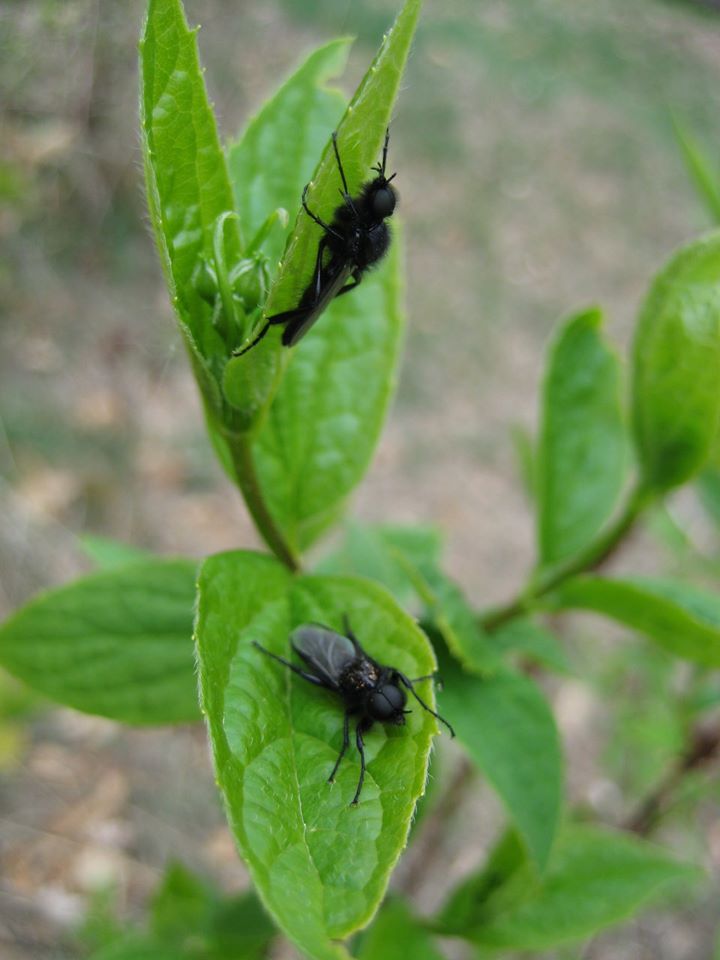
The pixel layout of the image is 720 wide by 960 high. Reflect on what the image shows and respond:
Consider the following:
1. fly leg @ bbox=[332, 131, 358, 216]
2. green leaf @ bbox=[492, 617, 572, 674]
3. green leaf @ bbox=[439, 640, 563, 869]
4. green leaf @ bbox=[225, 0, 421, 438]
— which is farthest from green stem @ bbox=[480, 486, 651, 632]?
fly leg @ bbox=[332, 131, 358, 216]

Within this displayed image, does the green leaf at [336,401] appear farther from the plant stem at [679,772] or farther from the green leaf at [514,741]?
the plant stem at [679,772]

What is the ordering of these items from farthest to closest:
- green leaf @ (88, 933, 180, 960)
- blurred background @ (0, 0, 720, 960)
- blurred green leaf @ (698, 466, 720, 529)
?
blurred background @ (0, 0, 720, 960) → blurred green leaf @ (698, 466, 720, 529) → green leaf @ (88, 933, 180, 960)

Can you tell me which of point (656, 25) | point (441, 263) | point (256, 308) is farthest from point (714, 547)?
point (656, 25)

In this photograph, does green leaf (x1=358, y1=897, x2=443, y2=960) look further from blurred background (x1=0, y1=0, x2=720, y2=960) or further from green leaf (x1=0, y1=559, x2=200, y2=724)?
blurred background (x1=0, y1=0, x2=720, y2=960)

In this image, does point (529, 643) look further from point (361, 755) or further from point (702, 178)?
point (702, 178)

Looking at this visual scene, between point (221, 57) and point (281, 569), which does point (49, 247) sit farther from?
point (281, 569)

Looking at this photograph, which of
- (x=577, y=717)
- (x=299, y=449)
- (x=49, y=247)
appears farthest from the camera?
(x=49, y=247)

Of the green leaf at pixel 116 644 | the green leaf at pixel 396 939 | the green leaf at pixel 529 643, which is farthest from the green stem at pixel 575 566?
the green leaf at pixel 396 939

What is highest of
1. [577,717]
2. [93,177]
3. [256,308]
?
[256,308]
